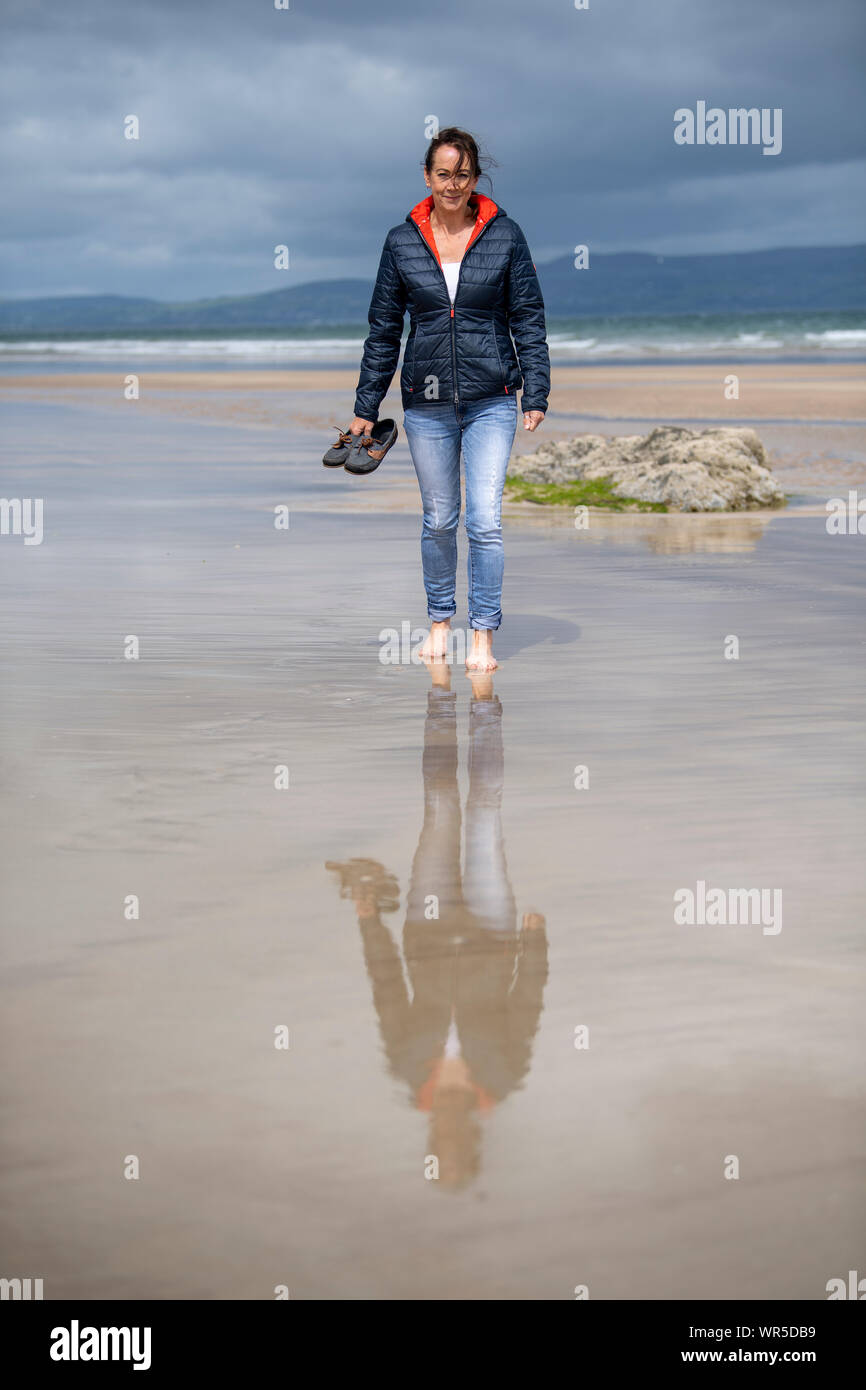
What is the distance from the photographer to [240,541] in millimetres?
9617

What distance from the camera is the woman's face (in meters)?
5.68

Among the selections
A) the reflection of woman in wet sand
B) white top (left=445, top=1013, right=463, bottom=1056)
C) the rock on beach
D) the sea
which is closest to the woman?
the reflection of woman in wet sand

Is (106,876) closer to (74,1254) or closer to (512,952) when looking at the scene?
(512,952)

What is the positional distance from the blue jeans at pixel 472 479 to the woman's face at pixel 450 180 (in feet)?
2.44

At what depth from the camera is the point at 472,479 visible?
6301 mm

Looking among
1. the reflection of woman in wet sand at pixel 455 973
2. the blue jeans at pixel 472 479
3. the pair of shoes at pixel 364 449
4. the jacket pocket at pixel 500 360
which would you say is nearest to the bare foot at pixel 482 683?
the blue jeans at pixel 472 479

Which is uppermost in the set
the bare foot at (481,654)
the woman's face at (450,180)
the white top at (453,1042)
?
the woman's face at (450,180)

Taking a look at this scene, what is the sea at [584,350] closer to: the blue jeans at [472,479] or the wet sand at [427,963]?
the blue jeans at [472,479]

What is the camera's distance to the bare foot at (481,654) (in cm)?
607

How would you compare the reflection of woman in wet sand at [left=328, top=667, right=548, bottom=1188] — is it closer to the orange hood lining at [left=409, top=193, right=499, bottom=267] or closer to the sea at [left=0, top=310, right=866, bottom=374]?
the orange hood lining at [left=409, top=193, right=499, bottom=267]

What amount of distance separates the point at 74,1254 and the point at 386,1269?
0.45 meters

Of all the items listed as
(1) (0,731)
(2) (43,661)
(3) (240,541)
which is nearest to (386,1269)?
(1) (0,731)

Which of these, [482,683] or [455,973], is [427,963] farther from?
[482,683]

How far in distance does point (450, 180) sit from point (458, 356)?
2.15ft
